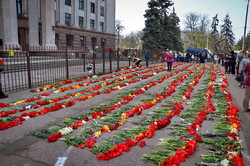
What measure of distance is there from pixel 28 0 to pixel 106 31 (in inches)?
898

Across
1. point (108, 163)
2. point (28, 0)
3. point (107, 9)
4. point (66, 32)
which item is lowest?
point (108, 163)

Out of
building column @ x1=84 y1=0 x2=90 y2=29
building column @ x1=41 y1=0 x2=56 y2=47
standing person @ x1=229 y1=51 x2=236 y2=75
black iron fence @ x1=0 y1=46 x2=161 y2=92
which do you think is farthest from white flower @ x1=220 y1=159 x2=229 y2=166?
building column @ x1=84 y1=0 x2=90 y2=29

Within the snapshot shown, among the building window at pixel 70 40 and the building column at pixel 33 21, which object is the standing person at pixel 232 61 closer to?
the building column at pixel 33 21

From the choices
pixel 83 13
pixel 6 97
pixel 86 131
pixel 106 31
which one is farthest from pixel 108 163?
pixel 106 31

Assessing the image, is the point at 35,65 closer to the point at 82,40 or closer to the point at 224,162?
the point at 224,162

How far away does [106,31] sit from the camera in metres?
47.9

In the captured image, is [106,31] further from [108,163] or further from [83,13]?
[108,163]

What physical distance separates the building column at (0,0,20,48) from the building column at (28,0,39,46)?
331 cm

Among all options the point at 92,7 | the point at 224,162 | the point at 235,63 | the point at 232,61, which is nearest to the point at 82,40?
the point at 92,7

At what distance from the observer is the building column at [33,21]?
26453mm

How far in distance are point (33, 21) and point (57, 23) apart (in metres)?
8.81

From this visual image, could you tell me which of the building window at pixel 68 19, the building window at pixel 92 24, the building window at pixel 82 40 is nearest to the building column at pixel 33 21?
the building window at pixel 68 19

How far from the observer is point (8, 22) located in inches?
894

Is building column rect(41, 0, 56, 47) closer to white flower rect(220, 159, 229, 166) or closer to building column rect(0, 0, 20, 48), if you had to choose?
building column rect(0, 0, 20, 48)
